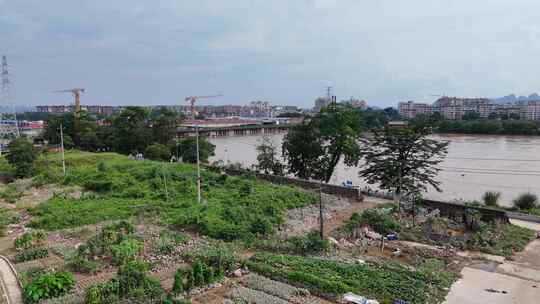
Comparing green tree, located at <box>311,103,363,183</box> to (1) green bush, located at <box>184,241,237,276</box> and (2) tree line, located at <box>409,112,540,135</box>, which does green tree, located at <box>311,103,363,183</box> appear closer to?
(1) green bush, located at <box>184,241,237,276</box>

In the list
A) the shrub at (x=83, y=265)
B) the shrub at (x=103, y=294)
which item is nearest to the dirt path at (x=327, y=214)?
the shrub at (x=83, y=265)

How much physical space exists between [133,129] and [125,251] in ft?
73.2

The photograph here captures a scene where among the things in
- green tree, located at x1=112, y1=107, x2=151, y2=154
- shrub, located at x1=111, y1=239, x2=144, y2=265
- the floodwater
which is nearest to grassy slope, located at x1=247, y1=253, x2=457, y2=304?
shrub, located at x1=111, y1=239, x2=144, y2=265

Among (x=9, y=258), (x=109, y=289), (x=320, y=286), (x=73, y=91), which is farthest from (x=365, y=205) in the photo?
(x=73, y=91)

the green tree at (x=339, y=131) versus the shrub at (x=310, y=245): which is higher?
the green tree at (x=339, y=131)

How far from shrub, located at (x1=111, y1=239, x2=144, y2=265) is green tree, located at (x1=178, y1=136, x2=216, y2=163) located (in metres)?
15.9

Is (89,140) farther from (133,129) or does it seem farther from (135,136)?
(135,136)

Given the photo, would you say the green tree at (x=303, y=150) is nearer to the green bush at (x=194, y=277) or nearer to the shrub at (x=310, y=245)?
the shrub at (x=310, y=245)

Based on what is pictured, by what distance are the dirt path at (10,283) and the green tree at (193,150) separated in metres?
16.5

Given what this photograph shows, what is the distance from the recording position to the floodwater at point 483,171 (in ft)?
72.2

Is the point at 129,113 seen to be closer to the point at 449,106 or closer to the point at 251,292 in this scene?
the point at 251,292

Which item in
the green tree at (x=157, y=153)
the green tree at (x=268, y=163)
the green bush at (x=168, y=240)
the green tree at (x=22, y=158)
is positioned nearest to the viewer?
the green bush at (x=168, y=240)

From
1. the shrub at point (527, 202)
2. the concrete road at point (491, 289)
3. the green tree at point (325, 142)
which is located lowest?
the shrub at point (527, 202)

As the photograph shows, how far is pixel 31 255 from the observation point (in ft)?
29.2
